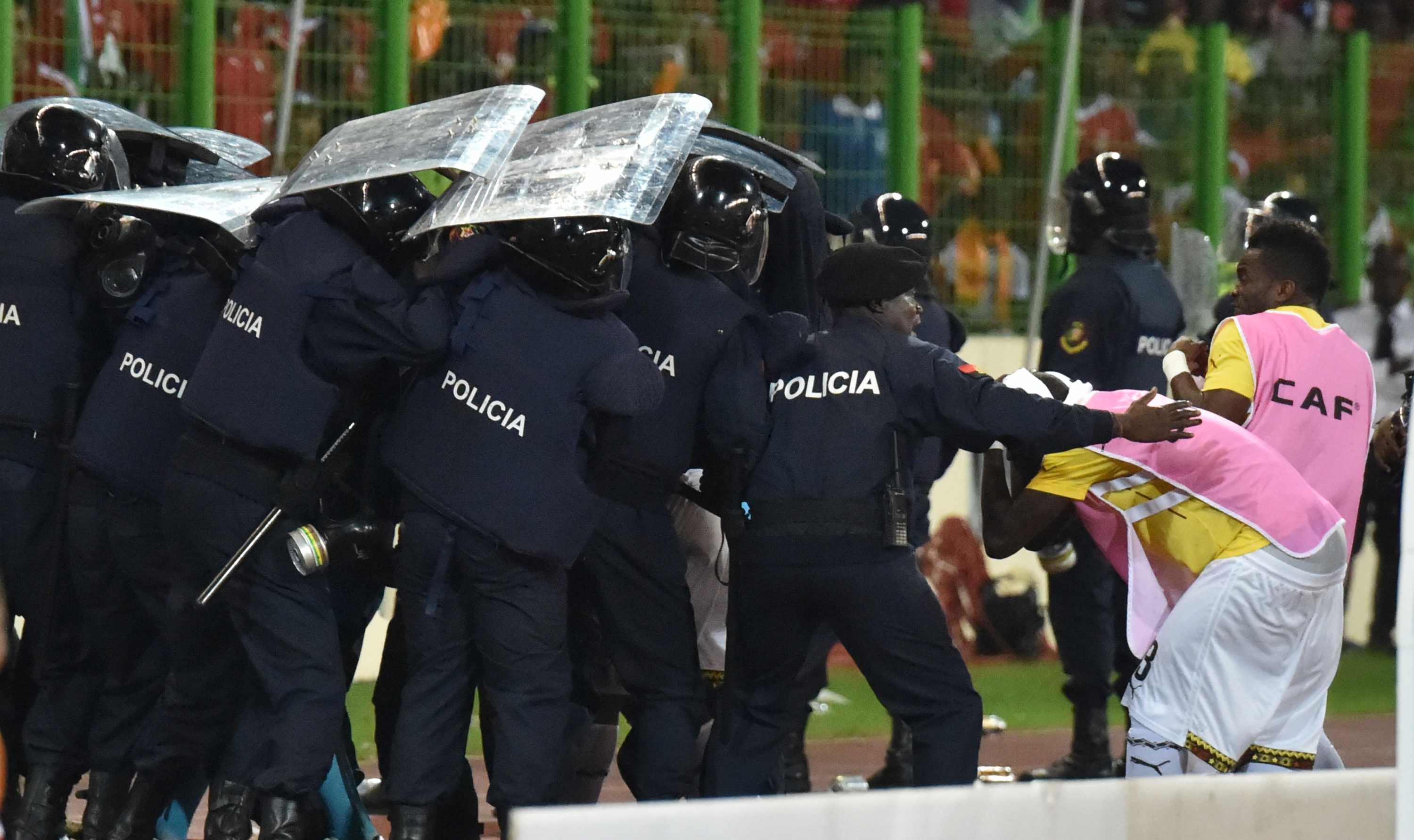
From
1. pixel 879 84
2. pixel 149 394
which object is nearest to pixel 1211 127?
pixel 879 84

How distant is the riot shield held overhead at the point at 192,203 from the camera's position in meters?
5.80

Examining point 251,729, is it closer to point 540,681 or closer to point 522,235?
point 540,681

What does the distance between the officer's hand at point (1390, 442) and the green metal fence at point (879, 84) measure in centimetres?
245

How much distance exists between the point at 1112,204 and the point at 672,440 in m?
2.83

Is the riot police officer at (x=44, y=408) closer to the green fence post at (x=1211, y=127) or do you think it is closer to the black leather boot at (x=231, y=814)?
the black leather boot at (x=231, y=814)

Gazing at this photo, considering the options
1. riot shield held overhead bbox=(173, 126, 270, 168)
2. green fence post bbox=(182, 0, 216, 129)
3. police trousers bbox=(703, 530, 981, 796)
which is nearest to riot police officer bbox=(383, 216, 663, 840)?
police trousers bbox=(703, 530, 981, 796)

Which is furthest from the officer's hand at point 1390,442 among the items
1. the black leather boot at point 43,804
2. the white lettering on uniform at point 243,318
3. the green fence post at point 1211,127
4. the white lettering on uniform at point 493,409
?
the green fence post at point 1211,127

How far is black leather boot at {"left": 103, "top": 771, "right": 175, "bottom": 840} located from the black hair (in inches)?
139

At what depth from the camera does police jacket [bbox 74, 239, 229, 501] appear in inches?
235

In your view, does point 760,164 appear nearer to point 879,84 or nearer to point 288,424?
point 288,424

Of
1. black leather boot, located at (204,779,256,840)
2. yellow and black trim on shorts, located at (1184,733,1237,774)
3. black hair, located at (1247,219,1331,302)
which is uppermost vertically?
black hair, located at (1247,219,1331,302)

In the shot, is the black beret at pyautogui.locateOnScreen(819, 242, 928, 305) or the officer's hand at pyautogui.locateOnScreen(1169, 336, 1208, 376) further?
the officer's hand at pyautogui.locateOnScreen(1169, 336, 1208, 376)

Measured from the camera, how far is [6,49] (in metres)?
9.14

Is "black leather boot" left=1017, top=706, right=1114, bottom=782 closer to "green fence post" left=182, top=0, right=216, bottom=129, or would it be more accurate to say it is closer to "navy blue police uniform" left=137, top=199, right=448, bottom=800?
"navy blue police uniform" left=137, top=199, right=448, bottom=800
